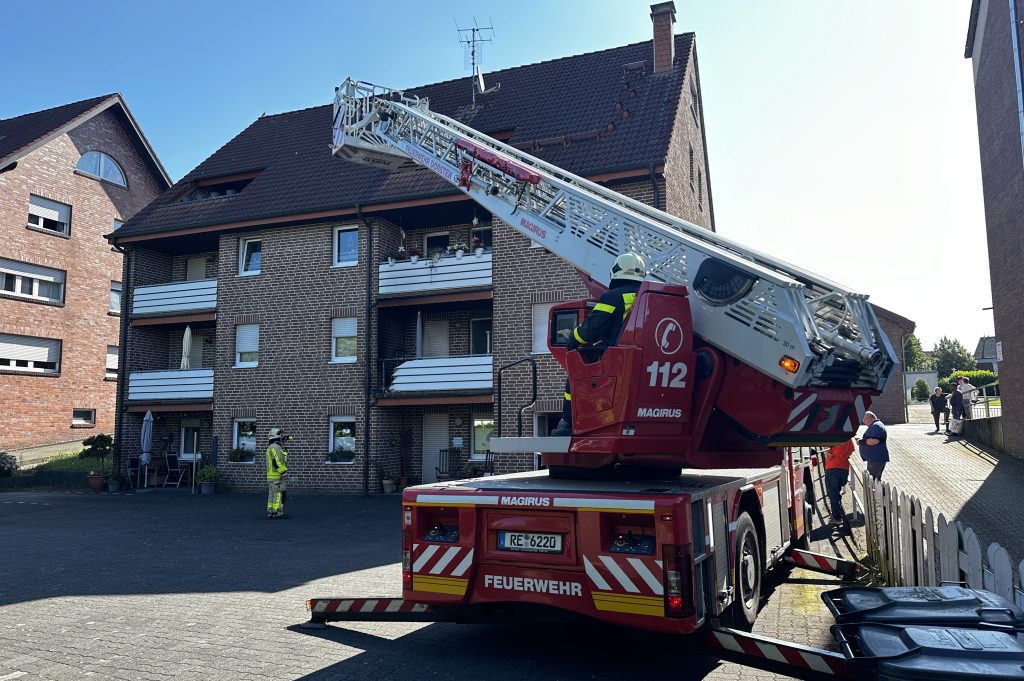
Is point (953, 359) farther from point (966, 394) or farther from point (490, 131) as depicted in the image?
point (490, 131)

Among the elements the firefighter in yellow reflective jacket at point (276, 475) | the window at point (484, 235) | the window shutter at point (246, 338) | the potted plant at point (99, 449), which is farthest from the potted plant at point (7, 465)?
the window at point (484, 235)

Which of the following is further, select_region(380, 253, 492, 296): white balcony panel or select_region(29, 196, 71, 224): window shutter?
select_region(29, 196, 71, 224): window shutter

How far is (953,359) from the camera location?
66062mm

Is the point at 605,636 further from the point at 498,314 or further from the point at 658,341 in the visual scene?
the point at 498,314

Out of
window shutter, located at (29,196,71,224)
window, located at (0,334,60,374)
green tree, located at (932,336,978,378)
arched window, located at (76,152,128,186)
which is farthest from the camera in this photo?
green tree, located at (932,336,978,378)

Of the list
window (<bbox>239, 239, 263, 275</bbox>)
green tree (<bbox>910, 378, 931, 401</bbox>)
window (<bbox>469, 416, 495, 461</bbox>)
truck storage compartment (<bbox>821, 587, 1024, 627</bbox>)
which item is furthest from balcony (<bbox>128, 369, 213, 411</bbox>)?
green tree (<bbox>910, 378, 931, 401</bbox>)

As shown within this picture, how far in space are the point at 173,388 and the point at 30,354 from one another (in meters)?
9.06

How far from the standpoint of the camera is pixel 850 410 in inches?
243

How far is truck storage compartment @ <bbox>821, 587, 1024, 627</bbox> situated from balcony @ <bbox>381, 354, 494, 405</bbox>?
14.5m

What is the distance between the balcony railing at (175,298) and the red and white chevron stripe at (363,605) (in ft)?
58.4

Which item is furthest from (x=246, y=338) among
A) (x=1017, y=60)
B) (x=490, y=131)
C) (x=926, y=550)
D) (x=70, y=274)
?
(x=1017, y=60)

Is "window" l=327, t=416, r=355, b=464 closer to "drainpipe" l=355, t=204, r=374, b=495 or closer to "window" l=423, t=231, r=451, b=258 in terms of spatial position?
"drainpipe" l=355, t=204, r=374, b=495

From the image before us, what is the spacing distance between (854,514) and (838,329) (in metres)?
6.46

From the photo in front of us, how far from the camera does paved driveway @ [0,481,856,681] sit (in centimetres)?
537
